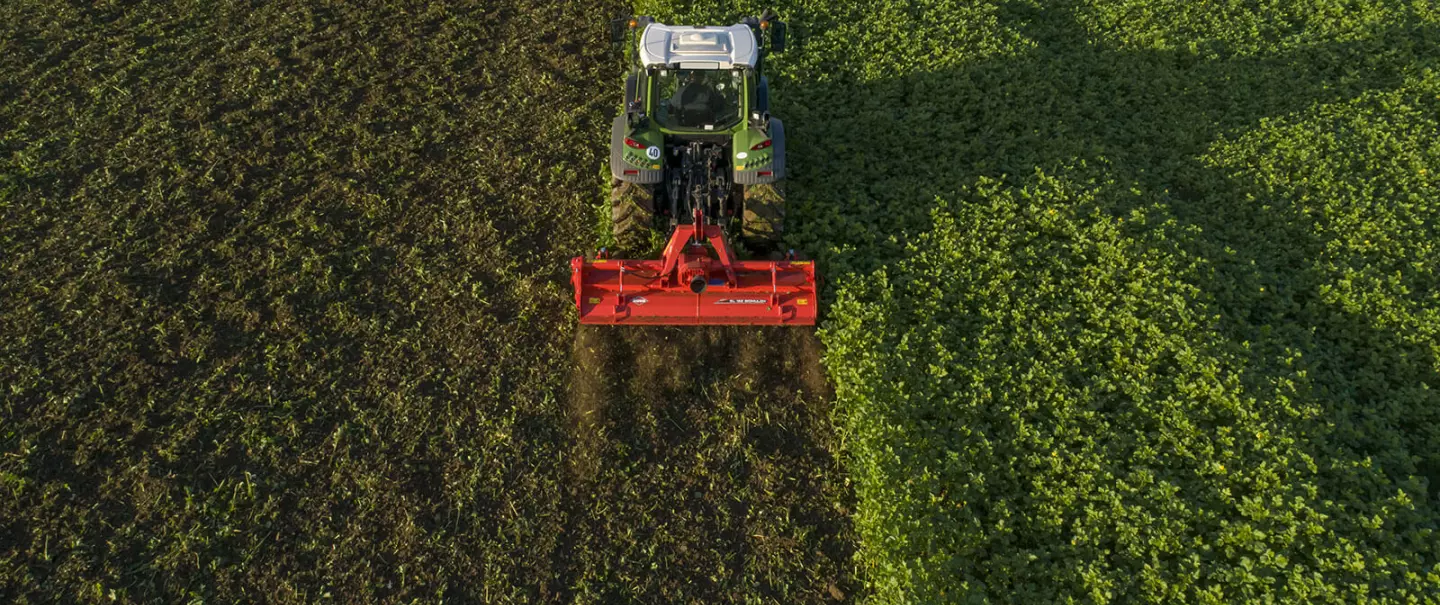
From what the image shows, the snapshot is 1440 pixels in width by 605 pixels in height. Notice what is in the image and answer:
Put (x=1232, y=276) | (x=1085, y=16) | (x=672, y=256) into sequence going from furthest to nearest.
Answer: (x=1085, y=16) → (x=1232, y=276) → (x=672, y=256)

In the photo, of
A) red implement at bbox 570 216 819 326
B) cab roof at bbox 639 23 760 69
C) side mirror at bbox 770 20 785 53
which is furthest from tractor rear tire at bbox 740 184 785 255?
side mirror at bbox 770 20 785 53

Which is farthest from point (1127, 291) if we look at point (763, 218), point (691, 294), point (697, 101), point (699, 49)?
point (699, 49)

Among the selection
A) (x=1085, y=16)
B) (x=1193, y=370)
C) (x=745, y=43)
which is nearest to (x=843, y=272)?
(x=745, y=43)

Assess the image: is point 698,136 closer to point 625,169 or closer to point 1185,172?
point 625,169

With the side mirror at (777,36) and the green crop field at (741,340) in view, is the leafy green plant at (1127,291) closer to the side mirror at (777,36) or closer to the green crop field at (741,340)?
the green crop field at (741,340)

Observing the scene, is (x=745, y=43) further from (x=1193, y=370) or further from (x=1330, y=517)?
(x=1330, y=517)

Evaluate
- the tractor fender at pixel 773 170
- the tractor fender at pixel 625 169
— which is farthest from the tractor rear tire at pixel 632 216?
the tractor fender at pixel 773 170

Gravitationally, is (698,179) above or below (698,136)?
below
